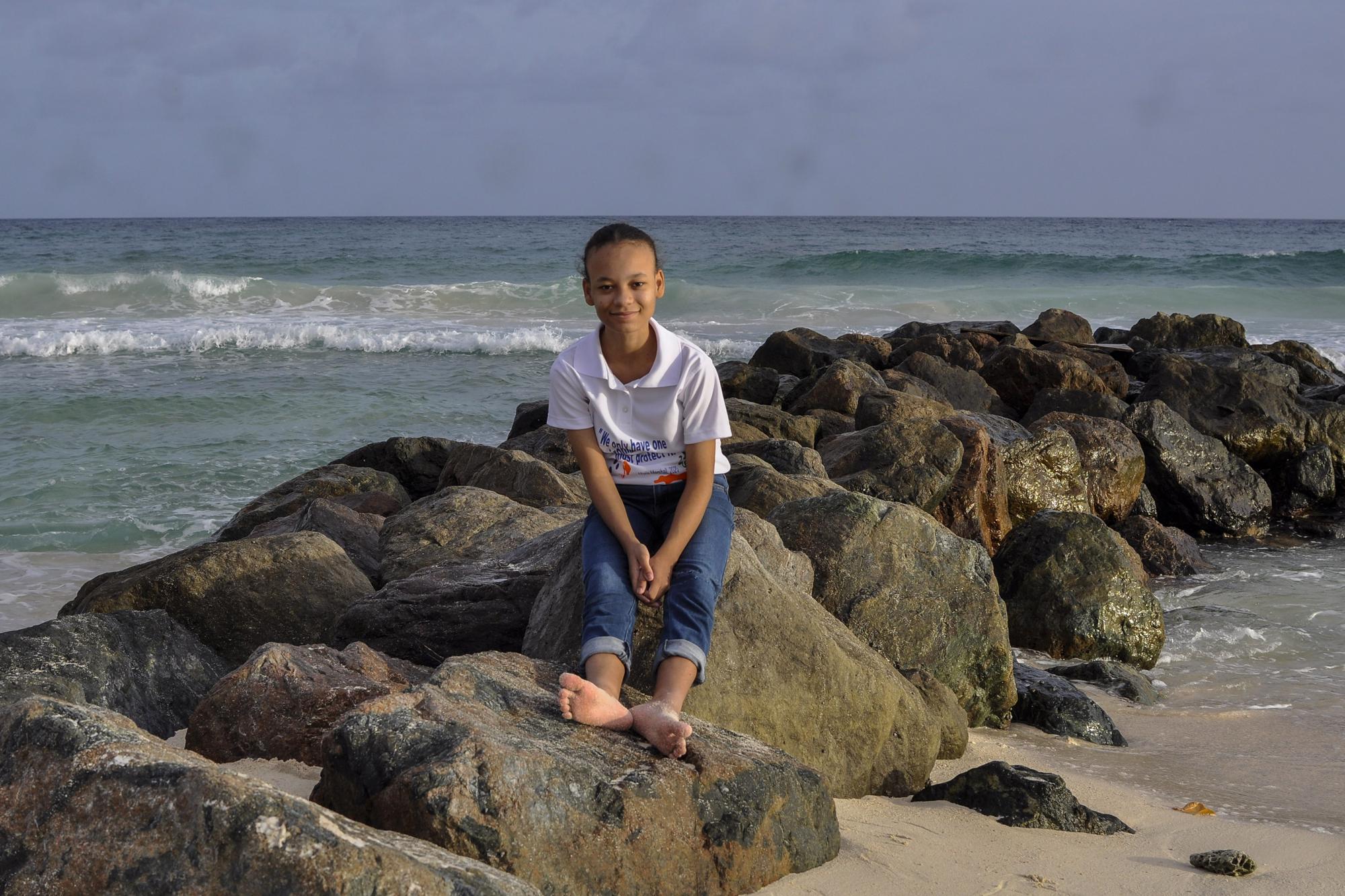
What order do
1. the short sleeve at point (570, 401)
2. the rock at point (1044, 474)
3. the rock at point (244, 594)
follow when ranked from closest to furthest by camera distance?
the short sleeve at point (570, 401) < the rock at point (244, 594) < the rock at point (1044, 474)

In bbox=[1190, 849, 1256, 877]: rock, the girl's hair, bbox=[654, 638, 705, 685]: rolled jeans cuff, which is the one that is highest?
the girl's hair

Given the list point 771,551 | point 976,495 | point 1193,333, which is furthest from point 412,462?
point 1193,333

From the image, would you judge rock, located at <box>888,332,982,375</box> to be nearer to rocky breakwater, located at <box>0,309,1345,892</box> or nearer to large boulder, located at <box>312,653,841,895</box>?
rocky breakwater, located at <box>0,309,1345,892</box>

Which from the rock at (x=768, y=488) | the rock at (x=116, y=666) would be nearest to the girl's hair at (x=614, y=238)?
the rock at (x=116, y=666)

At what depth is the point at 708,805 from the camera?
268 centimetres

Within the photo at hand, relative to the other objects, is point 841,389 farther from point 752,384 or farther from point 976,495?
point 976,495

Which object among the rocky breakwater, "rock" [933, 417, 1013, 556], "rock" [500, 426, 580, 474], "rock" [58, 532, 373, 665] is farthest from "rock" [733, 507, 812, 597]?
"rock" [500, 426, 580, 474]

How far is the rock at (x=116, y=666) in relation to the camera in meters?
3.71

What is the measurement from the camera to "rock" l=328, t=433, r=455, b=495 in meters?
8.59

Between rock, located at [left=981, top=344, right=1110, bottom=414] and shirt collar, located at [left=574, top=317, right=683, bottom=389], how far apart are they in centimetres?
780

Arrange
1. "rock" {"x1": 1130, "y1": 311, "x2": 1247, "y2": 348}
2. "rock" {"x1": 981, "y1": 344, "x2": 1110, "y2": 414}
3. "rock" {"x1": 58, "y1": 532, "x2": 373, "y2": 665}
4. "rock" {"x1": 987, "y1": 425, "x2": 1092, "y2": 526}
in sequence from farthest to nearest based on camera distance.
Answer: "rock" {"x1": 1130, "y1": 311, "x2": 1247, "y2": 348}
"rock" {"x1": 981, "y1": 344, "x2": 1110, "y2": 414}
"rock" {"x1": 987, "y1": 425, "x2": 1092, "y2": 526}
"rock" {"x1": 58, "y1": 532, "x2": 373, "y2": 665}

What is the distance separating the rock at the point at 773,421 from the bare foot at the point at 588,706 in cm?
545

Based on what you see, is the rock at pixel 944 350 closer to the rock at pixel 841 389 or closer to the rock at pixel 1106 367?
the rock at pixel 1106 367

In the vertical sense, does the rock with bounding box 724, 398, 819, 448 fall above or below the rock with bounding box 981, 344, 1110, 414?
below
